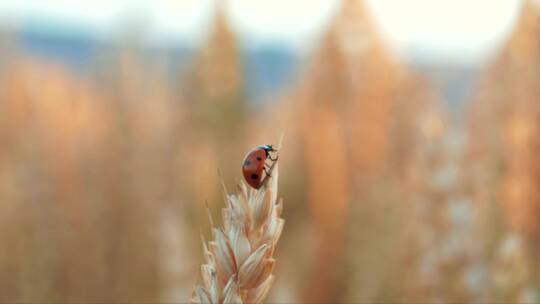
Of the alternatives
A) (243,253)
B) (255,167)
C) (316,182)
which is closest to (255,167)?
(255,167)

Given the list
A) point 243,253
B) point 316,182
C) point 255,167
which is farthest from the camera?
point 316,182

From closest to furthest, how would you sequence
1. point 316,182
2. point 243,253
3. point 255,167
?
point 243,253
point 255,167
point 316,182

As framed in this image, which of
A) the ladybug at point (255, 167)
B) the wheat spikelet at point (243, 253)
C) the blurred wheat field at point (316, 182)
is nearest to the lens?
the wheat spikelet at point (243, 253)

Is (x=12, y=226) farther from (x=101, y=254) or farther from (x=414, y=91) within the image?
(x=414, y=91)

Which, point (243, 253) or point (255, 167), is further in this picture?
point (255, 167)

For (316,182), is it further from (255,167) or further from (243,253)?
(243,253)

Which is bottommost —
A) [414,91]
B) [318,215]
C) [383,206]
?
[318,215]

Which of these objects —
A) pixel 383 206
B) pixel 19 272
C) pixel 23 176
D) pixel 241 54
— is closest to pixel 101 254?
pixel 23 176
